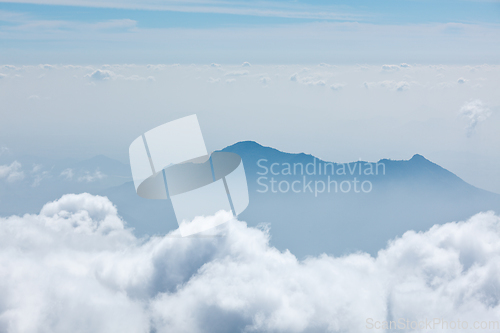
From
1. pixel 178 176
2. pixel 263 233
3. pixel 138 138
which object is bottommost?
pixel 263 233

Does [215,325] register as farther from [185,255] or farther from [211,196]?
[211,196]

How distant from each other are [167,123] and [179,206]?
4.65m

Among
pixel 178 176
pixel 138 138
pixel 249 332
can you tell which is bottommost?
pixel 249 332

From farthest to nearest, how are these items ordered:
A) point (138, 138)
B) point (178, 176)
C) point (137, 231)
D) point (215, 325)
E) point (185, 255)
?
point (137, 231) → point (185, 255) → point (215, 325) → point (178, 176) → point (138, 138)

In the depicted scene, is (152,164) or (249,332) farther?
(249,332)

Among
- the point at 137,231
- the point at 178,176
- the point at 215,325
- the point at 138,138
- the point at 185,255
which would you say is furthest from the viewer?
the point at 137,231

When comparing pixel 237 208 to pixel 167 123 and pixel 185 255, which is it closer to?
pixel 167 123

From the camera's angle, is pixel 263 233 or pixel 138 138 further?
pixel 263 233

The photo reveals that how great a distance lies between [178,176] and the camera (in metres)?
17.5

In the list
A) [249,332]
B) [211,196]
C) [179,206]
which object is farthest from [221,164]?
[249,332]

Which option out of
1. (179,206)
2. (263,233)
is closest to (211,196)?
(179,206)

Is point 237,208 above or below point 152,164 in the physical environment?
below

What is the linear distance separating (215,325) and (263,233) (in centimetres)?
6330

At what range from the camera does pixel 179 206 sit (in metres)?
18.1
